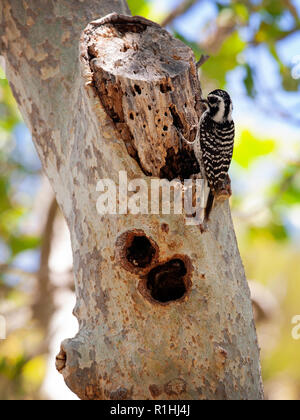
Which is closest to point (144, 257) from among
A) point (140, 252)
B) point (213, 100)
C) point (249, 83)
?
point (140, 252)

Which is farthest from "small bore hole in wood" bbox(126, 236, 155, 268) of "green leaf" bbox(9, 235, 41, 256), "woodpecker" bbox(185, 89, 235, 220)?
"green leaf" bbox(9, 235, 41, 256)

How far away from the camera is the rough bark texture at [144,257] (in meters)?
2.45

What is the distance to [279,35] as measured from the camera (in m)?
5.29

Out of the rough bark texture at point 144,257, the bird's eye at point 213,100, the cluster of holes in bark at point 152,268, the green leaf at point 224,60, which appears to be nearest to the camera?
the rough bark texture at point 144,257

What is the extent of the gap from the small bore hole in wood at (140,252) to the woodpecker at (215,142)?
328mm

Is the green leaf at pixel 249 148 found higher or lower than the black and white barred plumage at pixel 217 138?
higher

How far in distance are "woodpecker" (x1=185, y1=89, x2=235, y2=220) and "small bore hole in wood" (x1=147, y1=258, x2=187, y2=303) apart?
30 centimetres

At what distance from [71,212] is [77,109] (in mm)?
555

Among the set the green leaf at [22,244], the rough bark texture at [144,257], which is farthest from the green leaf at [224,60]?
the green leaf at [22,244]

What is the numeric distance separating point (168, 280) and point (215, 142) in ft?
Answer: 4.39

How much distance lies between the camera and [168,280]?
2.70 meters

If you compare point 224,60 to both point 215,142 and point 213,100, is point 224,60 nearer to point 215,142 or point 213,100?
point 213,100

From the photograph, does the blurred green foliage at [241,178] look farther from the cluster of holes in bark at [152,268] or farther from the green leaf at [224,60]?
the cluster of holes in bark at [152,268]
